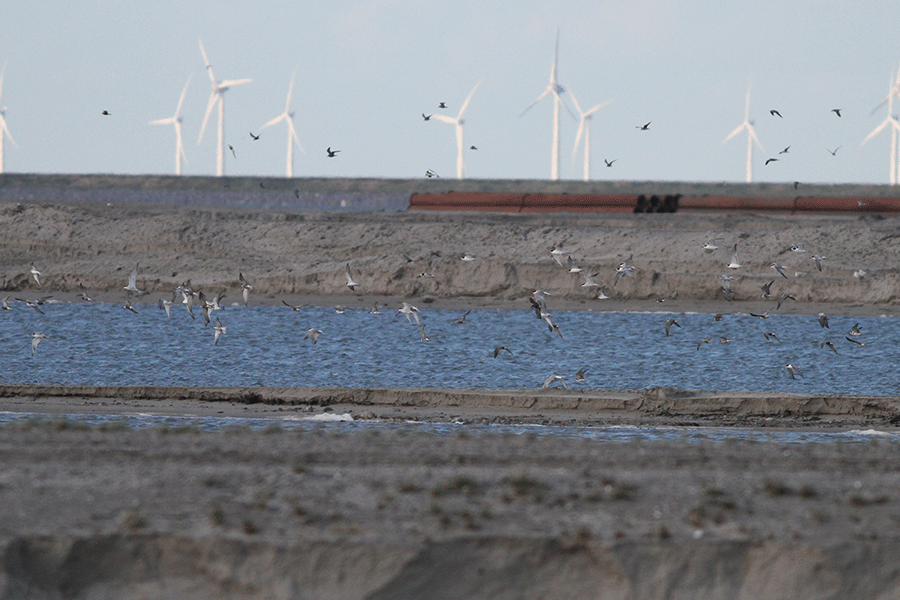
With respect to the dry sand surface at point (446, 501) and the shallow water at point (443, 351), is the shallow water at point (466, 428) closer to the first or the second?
the dry sand surface at point (446, 501)

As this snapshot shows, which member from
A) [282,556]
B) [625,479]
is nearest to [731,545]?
[625,479]

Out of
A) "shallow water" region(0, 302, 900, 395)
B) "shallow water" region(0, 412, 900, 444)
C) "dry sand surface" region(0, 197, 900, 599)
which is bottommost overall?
"shallow water" region(0, 302, 900, 395)

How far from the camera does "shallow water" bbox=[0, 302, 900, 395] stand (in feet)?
92.9

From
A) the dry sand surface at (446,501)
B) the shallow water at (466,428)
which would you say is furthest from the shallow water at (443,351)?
the shallow water at (466,428)

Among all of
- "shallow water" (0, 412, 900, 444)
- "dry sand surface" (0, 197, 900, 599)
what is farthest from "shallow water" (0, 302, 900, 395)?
"shallow water" (0, 412, 900, 444)

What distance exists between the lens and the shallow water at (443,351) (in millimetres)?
28312

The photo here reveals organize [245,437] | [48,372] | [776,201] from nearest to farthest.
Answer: [245,437]
[48,372]
[776,201]

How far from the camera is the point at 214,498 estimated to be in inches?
506

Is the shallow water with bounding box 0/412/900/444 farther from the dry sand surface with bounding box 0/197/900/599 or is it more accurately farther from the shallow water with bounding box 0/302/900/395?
the shallow water with bounding box 0/302/900/395

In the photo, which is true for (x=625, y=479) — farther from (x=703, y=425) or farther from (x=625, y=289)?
(x=625, y=289)

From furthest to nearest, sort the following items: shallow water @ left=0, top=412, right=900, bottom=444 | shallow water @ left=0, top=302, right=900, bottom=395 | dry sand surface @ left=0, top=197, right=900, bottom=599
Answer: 1. shallow water @ left=0, top=302, right=900, bottom=395
2. shallow water @ left=0, top=412, right=900, bottom=444
3. dry sand surface @ left=0, top=197, right=900, bottom=599

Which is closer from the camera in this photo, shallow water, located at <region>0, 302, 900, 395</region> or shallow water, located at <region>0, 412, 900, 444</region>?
shallow water, located at <region>0, 412, 900, 444</region>

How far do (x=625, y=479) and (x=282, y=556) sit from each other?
457cm

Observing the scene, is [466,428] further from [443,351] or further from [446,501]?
[443,351]
